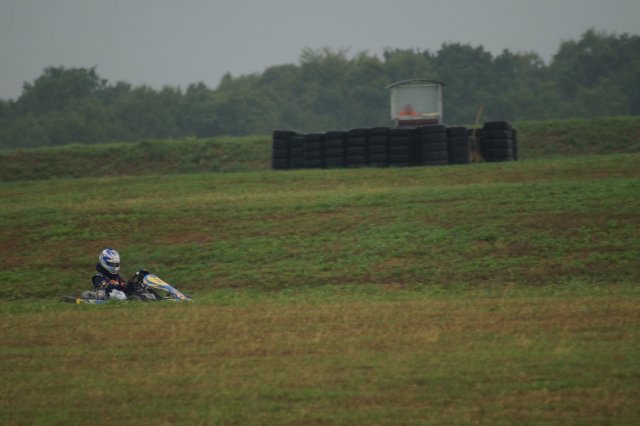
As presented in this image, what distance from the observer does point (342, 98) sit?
102625 millimetres

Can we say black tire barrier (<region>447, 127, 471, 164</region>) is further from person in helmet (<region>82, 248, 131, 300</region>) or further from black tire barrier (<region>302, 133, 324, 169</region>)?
person in helmet (<region>82, 248, 131, 300</region>)

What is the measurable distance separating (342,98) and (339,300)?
85.6 meters

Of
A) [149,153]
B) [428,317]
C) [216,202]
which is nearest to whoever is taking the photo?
[428,317]

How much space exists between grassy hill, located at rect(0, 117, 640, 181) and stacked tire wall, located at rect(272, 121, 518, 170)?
848 centimetres

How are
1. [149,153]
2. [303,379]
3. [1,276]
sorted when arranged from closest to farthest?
1. [303,379]
2. [1,276]
3. [149,153]

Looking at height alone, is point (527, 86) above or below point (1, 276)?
above

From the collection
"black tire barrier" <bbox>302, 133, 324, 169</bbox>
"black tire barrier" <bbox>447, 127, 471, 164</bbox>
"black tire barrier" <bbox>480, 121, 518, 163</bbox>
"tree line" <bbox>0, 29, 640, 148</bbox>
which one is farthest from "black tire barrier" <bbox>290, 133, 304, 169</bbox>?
"tree line" <bbox>0, 29, 640, 148</bbox>

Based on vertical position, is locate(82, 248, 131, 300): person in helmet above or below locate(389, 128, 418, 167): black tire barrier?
below

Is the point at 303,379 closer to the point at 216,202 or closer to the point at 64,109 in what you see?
the point at 216,202

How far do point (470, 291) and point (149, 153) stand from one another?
1207 inches

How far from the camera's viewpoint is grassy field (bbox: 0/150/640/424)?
35.3ft

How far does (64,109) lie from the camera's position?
102m

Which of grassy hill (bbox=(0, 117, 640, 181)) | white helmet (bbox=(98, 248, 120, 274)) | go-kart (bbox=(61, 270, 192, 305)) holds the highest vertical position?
grassy hill (bbox=(0, 117, 640, 181))

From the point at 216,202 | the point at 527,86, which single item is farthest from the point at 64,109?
the point at 216,202
